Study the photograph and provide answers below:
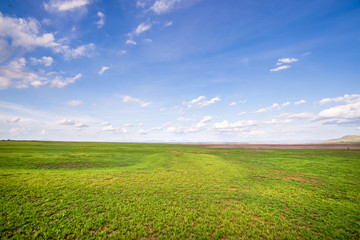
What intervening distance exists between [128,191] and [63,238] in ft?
22.4

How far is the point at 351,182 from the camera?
1908 cm

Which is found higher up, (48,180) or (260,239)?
(48,180)

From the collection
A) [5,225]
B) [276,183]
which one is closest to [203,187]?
[276,183]

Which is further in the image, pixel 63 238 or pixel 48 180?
pixel 48 180

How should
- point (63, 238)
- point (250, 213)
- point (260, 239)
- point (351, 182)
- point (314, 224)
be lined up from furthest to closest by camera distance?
point (351, 182) < point (250, 213) < point (314, 224) < point (260, 239) < point (63, 238)

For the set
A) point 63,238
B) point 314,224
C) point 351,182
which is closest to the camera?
point 63,238

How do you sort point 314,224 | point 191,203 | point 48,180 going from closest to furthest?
1. point 314,224
2. point 191,203
3. point 48,180

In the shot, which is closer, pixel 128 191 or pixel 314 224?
pixel 314 224

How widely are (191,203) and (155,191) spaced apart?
170 inches

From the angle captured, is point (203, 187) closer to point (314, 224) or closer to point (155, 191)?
point (155, 191)

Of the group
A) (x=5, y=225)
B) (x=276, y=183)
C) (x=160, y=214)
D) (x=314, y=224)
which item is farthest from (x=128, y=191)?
(x=276, y=183)

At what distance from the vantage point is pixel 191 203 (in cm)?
1276

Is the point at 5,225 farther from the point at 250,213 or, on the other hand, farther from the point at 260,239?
the point at 250,213

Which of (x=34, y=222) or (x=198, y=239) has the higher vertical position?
(x=34, y=222)
